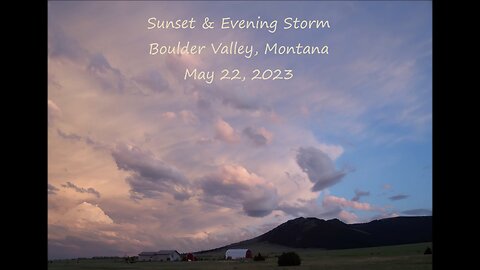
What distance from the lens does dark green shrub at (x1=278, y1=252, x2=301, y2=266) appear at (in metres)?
18.0

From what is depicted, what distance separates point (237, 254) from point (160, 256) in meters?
4.20

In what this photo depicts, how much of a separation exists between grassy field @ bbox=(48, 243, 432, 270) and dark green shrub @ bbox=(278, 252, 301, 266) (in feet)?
0.65

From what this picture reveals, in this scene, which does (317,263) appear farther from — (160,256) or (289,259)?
(160,256)

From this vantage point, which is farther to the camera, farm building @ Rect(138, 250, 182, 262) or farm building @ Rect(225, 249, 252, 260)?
farm building @ Rect(225, 249, 252, 260)

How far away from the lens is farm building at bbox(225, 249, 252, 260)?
1934 cm

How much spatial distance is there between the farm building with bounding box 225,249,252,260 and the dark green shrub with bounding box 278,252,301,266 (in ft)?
6.20

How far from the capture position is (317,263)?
1941cm

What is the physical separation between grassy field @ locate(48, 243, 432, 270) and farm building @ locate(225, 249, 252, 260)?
0.31 m

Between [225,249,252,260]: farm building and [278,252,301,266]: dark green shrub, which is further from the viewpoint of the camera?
[225,249,252,260]: farm building

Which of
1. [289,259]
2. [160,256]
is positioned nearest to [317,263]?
[289,259]
